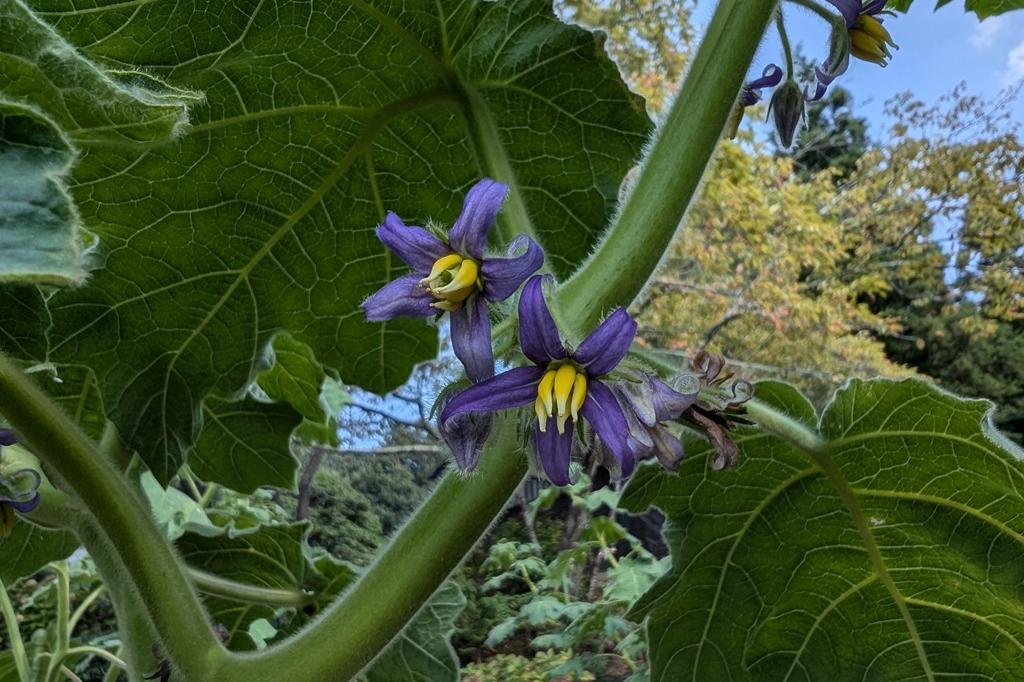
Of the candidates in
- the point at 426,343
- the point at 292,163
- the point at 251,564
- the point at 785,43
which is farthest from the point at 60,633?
the point at 785,43

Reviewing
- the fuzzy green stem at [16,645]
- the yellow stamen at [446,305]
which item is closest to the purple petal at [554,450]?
the yellow stamen at [446,305]

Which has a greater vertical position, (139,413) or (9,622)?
(139,413)

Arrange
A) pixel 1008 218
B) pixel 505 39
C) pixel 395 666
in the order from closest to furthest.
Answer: pixel 505 39 < pixel 395 666 < pixel 1008 218

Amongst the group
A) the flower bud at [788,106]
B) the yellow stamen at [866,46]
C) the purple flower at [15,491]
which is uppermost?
the yellow stamen at [866,46]

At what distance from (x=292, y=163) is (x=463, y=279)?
0.48 metres

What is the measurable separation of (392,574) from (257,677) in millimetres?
106

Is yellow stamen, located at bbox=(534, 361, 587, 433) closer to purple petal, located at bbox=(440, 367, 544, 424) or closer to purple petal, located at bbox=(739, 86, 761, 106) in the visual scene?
purple petal, located at bbox=(440, 367, 544, 424)

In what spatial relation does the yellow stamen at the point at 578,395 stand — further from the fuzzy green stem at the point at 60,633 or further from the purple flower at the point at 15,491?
the fuzzy green stem at the point at 60,633

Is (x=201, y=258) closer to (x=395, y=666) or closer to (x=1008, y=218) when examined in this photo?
(x=395, y=666)

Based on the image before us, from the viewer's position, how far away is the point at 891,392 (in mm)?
1079

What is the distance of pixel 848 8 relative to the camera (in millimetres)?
831

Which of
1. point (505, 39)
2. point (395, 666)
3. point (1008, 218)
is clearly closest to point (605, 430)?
point (505, 39)

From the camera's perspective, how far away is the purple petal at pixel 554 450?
582 millimetres

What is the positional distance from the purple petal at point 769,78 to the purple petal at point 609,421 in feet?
1.39
